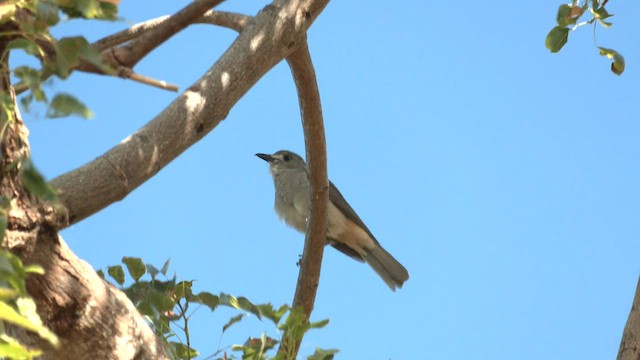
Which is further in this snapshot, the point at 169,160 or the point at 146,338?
the point at 169,160

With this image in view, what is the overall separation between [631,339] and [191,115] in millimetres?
1631

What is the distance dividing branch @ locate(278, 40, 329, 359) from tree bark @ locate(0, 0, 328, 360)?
128 cm

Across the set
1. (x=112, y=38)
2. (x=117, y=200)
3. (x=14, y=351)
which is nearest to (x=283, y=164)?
(x=112, y=38)

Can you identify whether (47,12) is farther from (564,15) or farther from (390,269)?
(390,269)

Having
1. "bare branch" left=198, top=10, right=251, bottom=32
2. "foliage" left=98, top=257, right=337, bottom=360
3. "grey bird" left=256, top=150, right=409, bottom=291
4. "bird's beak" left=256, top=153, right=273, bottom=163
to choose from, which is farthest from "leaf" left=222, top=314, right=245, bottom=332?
"bird's beak" left=256, top=153, right=273, bottom=163

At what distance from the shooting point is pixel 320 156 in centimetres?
483

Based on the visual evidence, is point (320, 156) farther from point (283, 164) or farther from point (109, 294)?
point (283, 164)

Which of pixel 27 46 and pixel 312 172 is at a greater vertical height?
pixel 312 172

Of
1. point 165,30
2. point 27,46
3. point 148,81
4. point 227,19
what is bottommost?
point 27,46

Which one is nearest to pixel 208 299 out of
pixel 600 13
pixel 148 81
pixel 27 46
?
pixel 148 81

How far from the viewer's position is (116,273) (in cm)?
291

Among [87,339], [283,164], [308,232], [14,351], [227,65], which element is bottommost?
[14,351]

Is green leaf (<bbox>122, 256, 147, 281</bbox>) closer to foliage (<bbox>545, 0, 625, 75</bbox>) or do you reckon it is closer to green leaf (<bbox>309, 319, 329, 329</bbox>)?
green leaf (<bbox>309, 319, 329, 329</bbox>)

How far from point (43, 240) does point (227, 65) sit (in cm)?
105
